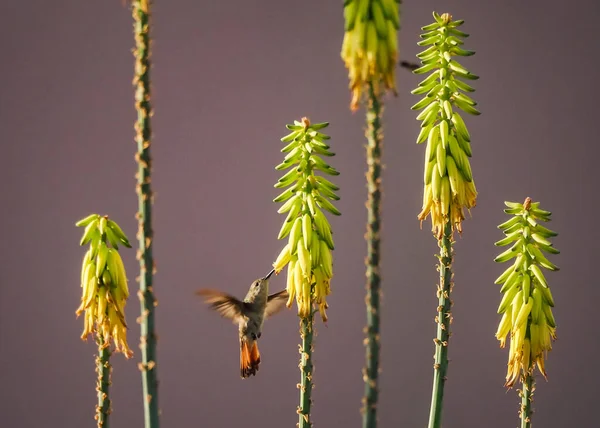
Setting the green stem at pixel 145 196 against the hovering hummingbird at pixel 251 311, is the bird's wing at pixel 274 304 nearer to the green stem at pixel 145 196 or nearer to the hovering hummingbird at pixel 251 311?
the hovering hummingbird at pixel 251 311

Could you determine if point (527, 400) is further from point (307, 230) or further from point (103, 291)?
point (103, 291)

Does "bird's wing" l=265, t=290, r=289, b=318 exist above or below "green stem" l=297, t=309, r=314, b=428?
above

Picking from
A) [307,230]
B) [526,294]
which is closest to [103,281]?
[307,230]

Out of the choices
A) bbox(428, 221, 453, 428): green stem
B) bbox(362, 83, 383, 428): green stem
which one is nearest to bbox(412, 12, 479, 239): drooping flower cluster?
bbox(428, 221, 453, 428): green stem

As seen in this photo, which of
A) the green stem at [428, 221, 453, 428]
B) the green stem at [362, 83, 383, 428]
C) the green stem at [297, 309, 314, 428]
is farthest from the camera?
the green stem at [428, 221, 453, 428]

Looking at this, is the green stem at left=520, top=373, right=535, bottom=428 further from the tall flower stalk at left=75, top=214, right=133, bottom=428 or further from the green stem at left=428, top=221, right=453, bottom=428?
the tall flower stalk at left=75, top=214, right=133, bottom=428

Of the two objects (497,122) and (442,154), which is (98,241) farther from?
(497,122)
